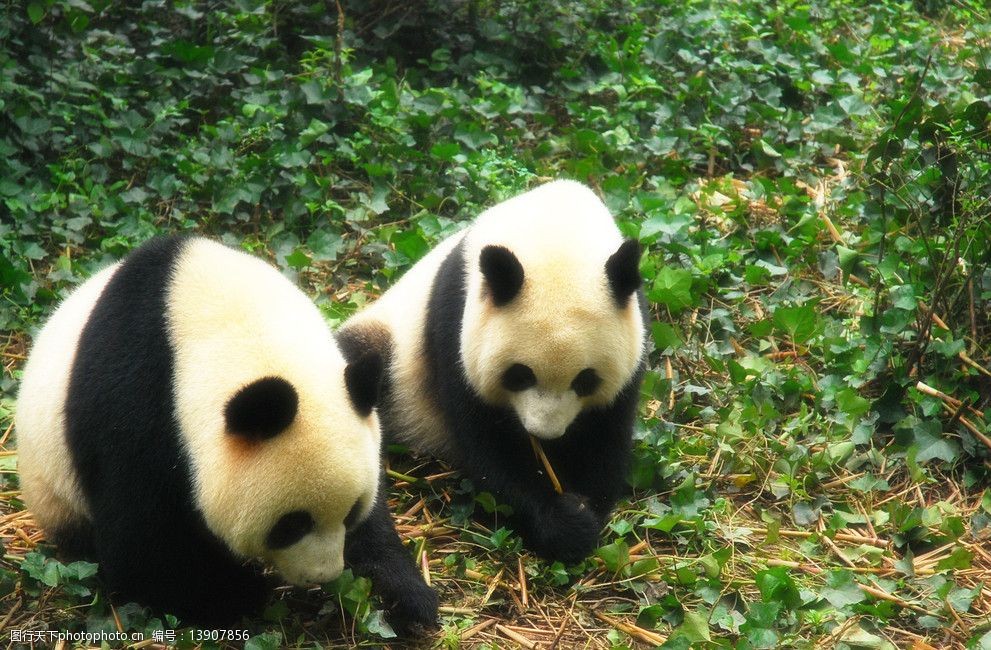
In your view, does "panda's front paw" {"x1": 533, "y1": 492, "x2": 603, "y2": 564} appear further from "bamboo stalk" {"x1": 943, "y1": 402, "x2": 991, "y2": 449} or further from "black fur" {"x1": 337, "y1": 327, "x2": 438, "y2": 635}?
"bamboo stalk" {"x1": 943, "y1": 402, "x2": 991, "y2": 449}

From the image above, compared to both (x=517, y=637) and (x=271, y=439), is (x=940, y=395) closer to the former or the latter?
(x=517, y=637)

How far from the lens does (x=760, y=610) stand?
445 centimetres

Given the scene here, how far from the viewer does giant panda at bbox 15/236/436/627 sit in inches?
149

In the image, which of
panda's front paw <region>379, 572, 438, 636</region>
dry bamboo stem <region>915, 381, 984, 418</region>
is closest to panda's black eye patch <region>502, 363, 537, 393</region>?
panda's front paw <region>379, 572, 438, 636</region>

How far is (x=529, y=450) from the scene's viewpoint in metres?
5.30

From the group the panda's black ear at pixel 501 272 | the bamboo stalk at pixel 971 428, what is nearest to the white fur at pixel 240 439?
the panda's black ear at pixel 501 272

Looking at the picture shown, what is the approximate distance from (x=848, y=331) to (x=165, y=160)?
472 cm

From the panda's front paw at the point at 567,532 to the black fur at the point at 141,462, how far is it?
140 centimetres

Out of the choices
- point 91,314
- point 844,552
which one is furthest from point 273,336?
point 844,552

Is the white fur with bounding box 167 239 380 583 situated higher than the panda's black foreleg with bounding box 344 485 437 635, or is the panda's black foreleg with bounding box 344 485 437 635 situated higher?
the white fur with bounding box 167 239 380 583

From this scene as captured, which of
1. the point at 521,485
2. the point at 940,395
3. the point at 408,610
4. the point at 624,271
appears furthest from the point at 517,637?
the point at 940,395

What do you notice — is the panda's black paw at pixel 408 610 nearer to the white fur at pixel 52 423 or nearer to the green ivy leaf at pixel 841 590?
the white fur at pixel 52 423

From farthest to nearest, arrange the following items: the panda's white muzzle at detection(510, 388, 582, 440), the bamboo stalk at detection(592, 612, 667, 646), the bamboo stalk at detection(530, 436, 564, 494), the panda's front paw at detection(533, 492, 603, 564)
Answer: the bamboo stalk at detection(530, 436, 564, 494)
the panda's front paw at detection(533, 492, 603, 564)
the panda's white muzzle at detection(510, 388, 582, 440)
the bamboo stalk at detection(592, 612, 667, 646)

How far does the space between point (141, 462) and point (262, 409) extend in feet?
2.30
